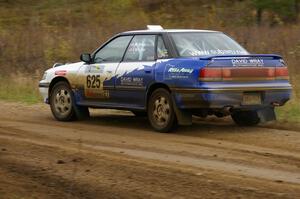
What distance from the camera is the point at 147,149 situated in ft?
29.3

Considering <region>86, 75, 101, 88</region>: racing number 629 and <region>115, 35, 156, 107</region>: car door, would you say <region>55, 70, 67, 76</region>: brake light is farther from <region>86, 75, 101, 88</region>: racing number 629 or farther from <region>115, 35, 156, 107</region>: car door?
<region>115, 35, 156, 107</region>: car door

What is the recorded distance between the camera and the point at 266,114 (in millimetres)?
10734

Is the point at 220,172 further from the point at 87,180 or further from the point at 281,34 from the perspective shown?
the point at 281,34

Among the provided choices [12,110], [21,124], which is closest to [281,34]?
[12,110]

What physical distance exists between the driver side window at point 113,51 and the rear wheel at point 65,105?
87 cm

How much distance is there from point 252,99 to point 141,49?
197 cm

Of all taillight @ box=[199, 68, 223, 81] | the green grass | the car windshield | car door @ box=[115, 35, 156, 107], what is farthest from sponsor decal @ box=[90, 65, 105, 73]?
the green grass

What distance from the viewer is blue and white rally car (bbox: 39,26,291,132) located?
9781 mm

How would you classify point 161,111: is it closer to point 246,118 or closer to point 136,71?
point 136,71

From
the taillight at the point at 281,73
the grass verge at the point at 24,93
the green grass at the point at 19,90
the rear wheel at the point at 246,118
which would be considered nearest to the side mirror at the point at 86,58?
the rear wheel at the point at 246,118

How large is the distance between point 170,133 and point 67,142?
1660 millimetres

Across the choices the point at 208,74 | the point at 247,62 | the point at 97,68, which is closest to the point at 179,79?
the point at 208,74

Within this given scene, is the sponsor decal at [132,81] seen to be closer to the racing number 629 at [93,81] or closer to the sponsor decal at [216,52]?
the racing number 629 at [93,81]

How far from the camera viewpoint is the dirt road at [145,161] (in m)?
6.57
